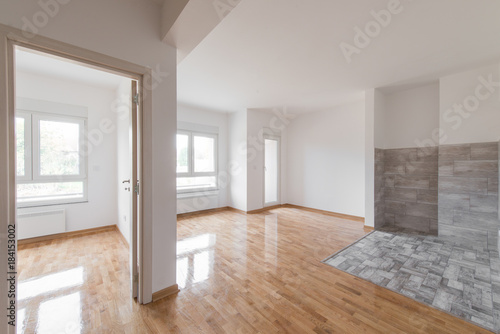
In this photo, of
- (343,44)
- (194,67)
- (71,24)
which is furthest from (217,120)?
(71,24)

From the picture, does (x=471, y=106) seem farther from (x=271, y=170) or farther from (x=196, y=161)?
(x=196, y=161)

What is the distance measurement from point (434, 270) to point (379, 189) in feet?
6.10

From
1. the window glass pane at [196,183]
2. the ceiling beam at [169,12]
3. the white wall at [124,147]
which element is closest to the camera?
the ceiling beam at [169,12]

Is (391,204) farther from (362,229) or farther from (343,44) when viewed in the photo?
(343,44)

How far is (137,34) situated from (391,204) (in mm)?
5049

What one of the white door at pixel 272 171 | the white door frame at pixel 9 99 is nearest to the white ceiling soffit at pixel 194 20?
the white door frame at pixel 9 99

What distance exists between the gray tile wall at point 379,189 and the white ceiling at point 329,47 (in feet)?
4.60

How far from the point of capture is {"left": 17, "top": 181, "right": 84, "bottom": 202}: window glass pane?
336 centimetres

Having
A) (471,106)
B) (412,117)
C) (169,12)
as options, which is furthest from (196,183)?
(471,106)

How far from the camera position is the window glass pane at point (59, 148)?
3439 mm

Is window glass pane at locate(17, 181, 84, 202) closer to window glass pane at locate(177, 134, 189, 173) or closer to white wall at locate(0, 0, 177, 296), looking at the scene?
window glass pane at locate(177, 134, 189, 173)

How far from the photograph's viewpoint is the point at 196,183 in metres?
5.45

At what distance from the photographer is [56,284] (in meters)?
2.17

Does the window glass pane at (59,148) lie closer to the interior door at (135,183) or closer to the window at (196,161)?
the window at (196,161)
